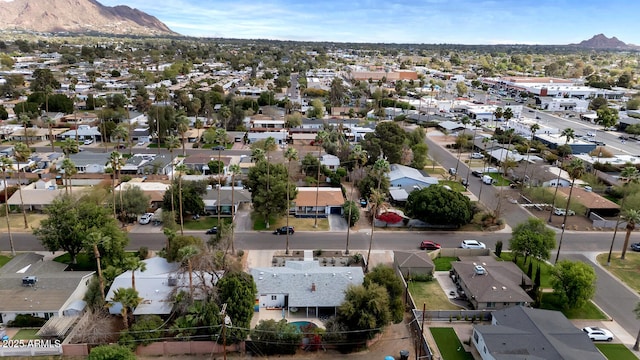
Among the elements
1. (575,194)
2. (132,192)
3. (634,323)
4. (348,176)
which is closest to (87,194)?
(132,192)

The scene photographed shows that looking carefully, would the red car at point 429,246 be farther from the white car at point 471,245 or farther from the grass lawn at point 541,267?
the grass lawn at point 541,267

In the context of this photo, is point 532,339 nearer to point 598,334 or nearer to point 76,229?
point 598,334

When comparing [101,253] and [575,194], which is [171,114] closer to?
[101,253]

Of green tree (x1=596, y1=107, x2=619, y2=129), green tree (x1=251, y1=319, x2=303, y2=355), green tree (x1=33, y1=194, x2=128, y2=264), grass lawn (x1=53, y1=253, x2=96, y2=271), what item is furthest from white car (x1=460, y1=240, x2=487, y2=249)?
green tree (x1=596, y1=107, x2=619, y2=129)

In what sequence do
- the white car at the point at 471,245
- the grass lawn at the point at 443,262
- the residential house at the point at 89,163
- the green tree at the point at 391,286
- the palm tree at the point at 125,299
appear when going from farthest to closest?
the residential house at the point at 89,163 → the white car at the point at 471,245 → the grass lawn at the point at 443,262 → the green tree at the point at 391,286 → the palm tree at the point at 125,299

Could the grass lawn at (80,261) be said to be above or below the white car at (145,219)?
below

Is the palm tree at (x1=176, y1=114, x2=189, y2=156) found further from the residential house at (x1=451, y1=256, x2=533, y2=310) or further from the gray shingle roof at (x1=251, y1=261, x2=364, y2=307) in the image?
the residential house at (x1=451, y1=256, x2=533, y2=310)

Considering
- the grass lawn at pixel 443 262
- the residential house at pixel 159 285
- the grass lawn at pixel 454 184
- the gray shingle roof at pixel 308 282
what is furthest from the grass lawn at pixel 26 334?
the grass lawn at pixel 454 184

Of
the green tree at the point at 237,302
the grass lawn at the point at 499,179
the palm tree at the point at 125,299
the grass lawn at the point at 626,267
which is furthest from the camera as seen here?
the grass lawn at the point at 499,179
